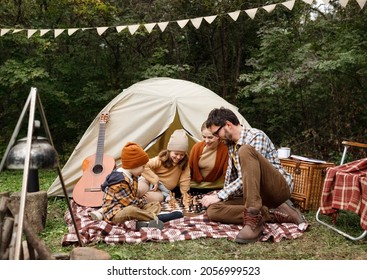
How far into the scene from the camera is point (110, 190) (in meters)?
3.56

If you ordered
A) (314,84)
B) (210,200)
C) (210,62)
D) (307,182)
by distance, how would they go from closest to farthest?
(210,200), (307,182), (314,84), (210,62)

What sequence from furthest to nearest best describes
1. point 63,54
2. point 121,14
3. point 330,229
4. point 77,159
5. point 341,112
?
point 121,14, point 63,54, point 341,112, point 77,159, point 330,229

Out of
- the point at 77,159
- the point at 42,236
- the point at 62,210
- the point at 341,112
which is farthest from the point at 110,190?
the point at 341,112

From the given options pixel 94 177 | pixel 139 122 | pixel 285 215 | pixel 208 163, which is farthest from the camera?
pixel 139 122

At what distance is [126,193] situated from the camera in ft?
11.7

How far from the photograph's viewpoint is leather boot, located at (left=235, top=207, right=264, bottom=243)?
3.24m

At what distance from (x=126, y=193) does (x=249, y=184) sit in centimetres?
102

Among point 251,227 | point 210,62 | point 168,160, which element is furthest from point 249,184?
point 210,62

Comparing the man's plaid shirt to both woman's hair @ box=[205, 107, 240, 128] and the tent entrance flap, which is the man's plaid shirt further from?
the tent entrance flap

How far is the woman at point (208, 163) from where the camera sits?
465 centimetres

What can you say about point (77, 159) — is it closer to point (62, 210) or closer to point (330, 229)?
point (62, 210)

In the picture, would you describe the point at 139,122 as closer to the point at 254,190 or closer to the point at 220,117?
the point at 220,117

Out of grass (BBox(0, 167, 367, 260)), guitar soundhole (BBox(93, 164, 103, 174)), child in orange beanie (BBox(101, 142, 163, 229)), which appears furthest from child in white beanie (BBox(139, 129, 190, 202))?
grass (BBox(0, 167, 367, 260))

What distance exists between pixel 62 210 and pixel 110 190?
959 millimetres
